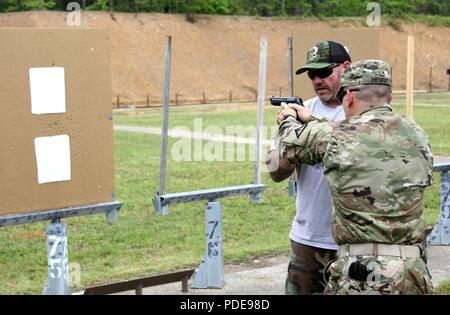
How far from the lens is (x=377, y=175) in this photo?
318cm

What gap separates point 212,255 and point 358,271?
9.83ft

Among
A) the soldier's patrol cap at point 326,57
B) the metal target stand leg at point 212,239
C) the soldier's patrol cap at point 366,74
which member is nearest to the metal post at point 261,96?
the metal target stand leg at point 212,239

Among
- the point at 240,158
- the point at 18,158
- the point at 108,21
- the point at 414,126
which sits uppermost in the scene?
the point at 108,21

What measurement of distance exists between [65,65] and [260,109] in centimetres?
190

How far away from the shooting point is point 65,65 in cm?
504

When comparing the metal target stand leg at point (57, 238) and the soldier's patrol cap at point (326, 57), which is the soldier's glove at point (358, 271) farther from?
the metal target stand leg at point (57, 238)

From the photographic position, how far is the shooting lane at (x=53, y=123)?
16.1 ft

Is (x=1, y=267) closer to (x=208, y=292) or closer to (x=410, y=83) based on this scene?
(x=208, y=292)

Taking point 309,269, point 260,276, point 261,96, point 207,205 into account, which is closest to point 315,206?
point 309,269

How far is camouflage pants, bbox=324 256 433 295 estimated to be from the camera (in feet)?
10.4

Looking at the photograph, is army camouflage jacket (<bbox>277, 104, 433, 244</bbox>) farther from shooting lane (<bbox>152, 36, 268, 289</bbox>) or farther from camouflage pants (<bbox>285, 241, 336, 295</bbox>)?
shooting lane (<bbox>152, 36, 268, 289</bbox>)

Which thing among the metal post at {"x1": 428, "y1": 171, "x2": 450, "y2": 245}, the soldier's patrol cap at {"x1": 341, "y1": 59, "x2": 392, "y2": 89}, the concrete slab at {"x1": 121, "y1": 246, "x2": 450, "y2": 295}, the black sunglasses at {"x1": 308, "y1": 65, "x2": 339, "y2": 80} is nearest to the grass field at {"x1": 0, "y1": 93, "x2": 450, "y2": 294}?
the concrete slab at {"x1": 121, "y1": 246, "x2": 450, "y2": 295}

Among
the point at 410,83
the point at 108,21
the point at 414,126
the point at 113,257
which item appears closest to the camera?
the point at 414,126
